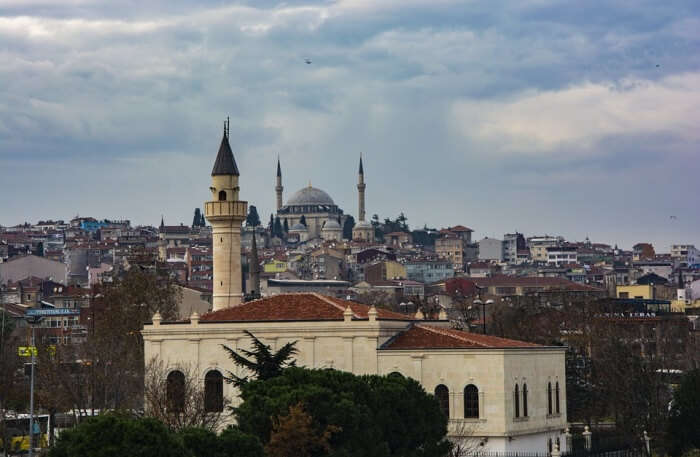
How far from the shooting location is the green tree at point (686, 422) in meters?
52.9

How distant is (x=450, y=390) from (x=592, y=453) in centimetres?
497

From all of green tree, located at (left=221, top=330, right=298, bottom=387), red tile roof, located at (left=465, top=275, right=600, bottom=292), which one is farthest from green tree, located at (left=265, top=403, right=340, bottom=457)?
red tile roof, located at (left=465, top=275, right=600, bottom=292)

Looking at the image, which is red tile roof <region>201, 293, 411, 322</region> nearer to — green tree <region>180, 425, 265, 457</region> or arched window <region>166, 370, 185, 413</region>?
arched window <region>166, 370, 185, 413</region>

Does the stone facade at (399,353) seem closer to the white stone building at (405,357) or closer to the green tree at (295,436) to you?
the white stone building at (405,357)

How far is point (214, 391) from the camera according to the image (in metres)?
54.9

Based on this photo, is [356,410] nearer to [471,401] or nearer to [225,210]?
[471,401]

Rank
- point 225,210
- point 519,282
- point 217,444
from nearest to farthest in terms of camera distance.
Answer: point 217,444 < point 225,210 < point 519,282

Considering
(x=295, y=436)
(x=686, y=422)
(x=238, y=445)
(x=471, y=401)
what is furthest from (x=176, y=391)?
(x=238, y=445)

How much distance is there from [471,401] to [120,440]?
69.7ft

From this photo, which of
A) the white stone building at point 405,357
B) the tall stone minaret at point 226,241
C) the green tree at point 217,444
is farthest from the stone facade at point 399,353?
the green tree at point 217,444

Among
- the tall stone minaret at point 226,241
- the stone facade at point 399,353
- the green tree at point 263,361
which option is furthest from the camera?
the tall stone minaret at point 226,241

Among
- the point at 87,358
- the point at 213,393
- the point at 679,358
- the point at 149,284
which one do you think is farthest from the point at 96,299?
the point at 213,393

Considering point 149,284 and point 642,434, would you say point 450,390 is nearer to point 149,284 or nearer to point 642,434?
point 642,434

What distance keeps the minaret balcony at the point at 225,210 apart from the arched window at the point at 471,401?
49.8 ft
